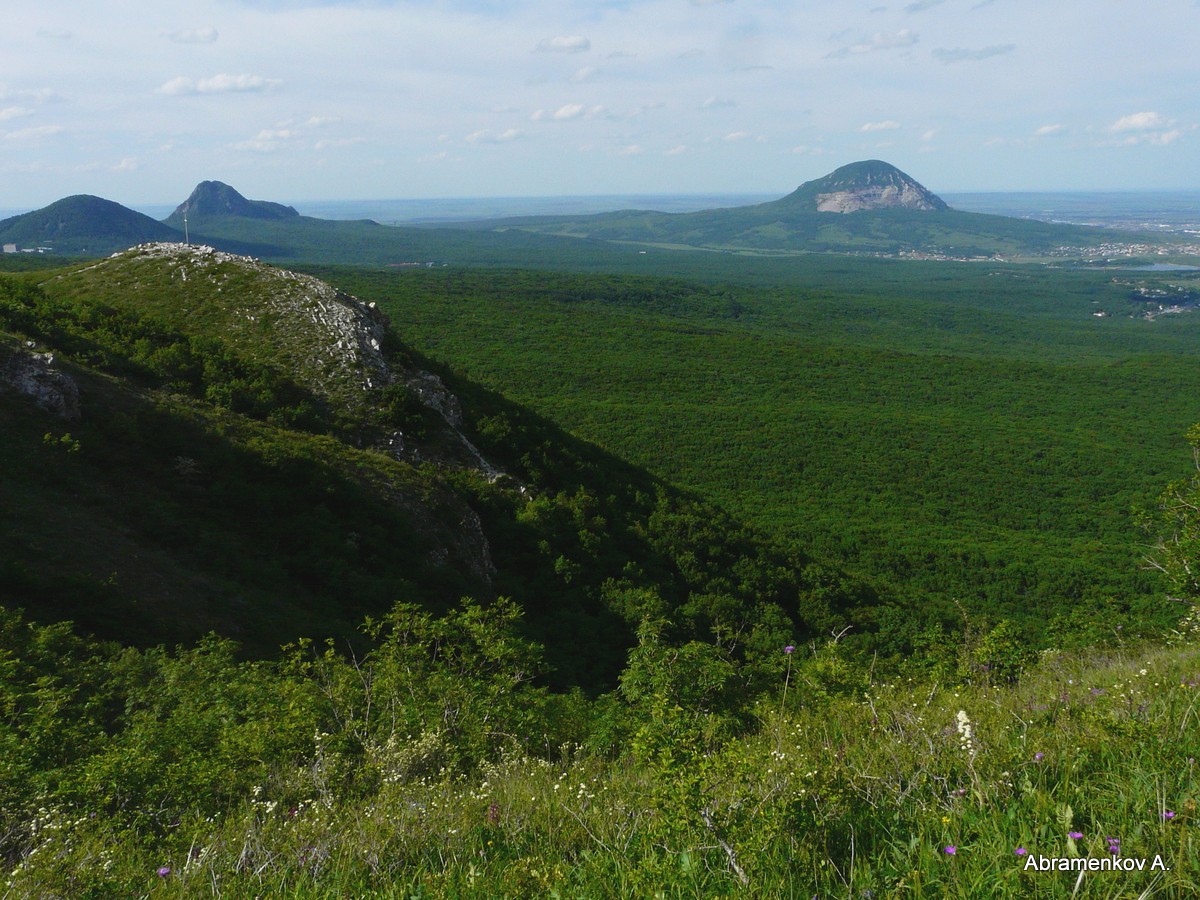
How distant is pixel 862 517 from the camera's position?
1569 inches

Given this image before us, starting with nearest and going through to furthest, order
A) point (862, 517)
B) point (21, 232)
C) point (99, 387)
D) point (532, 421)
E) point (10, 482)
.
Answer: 1. point (10, 482)
2. point (99, 387)
3. point (532, 421)
4. point (862, 517)
5. point (21, 232)

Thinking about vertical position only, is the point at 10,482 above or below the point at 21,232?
below

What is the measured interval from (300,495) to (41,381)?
557cm

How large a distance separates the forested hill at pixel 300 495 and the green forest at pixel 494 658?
9 centimetres

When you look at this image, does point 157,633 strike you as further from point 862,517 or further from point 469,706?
point 862,517

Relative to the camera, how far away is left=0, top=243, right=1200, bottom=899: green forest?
3.34 m

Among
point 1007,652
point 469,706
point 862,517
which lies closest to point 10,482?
point 469,706

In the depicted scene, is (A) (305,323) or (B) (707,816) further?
(A) (305,323)

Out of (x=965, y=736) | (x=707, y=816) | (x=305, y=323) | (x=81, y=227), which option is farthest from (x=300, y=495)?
(x=81, y=227)

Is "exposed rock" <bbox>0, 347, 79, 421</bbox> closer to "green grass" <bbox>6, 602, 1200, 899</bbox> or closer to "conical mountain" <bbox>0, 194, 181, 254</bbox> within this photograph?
"green grass" <bbox>6, 602, 1200, 899</bbox>

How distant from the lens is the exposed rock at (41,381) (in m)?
13.9

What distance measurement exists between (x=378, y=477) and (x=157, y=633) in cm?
777

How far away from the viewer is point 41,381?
14.1 metres

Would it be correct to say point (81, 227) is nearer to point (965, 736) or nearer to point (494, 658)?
point (494, 658)
